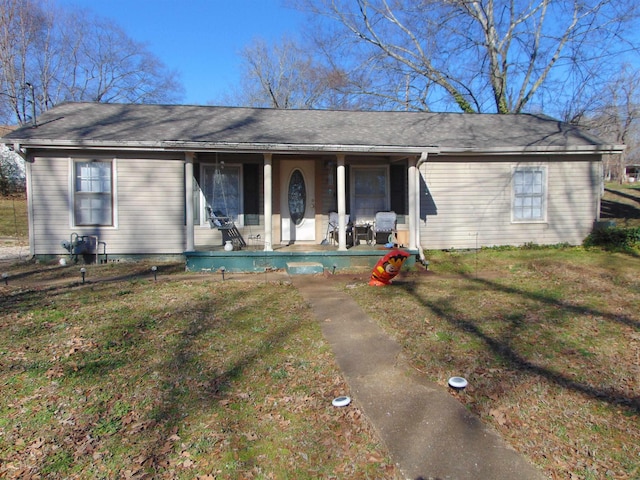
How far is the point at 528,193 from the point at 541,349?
7725 mm

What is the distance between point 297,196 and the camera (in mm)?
11461

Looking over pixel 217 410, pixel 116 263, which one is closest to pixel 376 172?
pixel 116 263

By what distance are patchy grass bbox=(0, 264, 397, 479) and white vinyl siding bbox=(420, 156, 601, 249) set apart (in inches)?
229

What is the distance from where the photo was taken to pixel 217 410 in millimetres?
3588

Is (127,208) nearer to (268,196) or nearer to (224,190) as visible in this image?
(224,190)

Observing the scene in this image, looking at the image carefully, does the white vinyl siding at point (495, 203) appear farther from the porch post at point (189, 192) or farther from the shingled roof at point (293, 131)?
the porch post at point (189, 192)

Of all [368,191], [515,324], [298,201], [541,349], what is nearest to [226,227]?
[298,201]

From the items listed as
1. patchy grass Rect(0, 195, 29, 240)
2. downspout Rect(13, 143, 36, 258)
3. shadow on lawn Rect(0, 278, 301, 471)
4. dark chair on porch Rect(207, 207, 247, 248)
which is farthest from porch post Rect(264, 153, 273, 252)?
patchy grass Rect(0, 195, 29, 240)

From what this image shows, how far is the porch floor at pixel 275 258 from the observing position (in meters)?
9.51

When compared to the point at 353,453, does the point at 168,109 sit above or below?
above

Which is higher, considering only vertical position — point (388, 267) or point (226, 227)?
point (226, 227)

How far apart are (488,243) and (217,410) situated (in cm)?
941

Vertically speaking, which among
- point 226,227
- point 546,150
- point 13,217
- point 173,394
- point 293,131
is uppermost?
point 293,131

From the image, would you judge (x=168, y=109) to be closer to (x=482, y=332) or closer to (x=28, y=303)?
(x=28, y=303)
